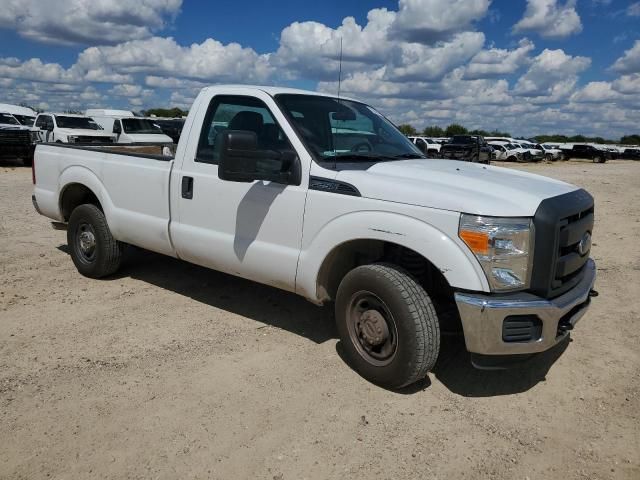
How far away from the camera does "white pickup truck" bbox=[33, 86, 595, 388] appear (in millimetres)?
3158

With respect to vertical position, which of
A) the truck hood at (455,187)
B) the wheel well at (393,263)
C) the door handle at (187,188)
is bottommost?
the wheel well at (393,263)

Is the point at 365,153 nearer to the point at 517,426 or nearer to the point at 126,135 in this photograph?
the point at 517,426

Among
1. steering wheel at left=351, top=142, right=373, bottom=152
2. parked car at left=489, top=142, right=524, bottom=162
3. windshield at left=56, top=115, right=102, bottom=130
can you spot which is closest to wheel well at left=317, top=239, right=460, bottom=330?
steering wheel at left=351, top=142, right=373, bottom=152

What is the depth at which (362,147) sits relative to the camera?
4309 millimetres

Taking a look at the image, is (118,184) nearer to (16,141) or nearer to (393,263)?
(393,263)

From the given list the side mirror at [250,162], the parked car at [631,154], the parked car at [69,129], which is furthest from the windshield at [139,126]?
the parked car at [631,154]

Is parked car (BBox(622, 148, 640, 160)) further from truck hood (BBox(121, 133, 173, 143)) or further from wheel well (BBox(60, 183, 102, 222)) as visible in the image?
wheel well (BBox(60, 183, 102, 222))

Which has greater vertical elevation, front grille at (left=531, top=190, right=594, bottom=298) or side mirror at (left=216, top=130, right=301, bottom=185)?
side mirror at (left=216, top=130, right=301, bottom=185)

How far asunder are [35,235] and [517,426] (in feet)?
22.9

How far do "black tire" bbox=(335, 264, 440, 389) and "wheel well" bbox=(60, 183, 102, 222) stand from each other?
3.39 m

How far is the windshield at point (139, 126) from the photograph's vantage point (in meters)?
19.3

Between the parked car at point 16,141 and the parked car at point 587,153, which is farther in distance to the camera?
the parked car at point 587,153

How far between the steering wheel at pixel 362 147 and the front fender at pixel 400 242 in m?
0.82

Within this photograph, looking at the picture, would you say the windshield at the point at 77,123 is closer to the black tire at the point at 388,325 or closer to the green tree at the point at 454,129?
the black tire at the point at 388,325
